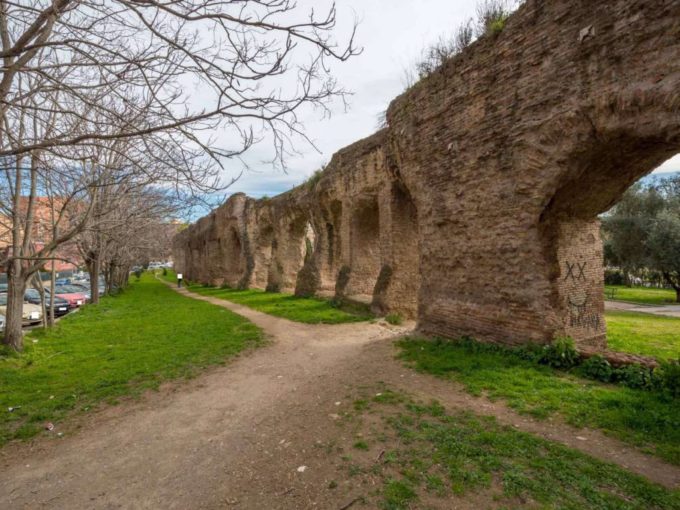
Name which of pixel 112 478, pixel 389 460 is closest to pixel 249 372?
pixel 112 478

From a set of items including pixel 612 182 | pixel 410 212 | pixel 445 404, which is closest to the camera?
pixel 445 404

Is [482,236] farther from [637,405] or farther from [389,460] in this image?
[389,460]

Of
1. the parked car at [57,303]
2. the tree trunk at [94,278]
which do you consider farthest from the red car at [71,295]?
the tree trunk at [94,278]

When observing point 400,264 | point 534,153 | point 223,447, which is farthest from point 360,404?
point 400,264

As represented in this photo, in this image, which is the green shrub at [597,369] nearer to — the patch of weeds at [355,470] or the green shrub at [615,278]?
the patch of weeds at [355,470]

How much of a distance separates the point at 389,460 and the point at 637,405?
3001mm

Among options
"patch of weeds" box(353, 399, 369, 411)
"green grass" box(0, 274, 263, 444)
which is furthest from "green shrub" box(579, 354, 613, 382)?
"green grass" box(0, 274, 263, 444)

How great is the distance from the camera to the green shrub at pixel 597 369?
5121 millimetres

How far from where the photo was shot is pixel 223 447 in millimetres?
4086

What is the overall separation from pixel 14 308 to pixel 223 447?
7825 millimetres

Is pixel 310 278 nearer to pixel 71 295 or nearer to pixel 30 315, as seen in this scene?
pixel 30 315

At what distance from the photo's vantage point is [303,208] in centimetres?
1853

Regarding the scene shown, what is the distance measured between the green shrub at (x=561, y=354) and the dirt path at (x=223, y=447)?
1.70 m

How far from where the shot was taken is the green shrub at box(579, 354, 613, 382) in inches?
202
